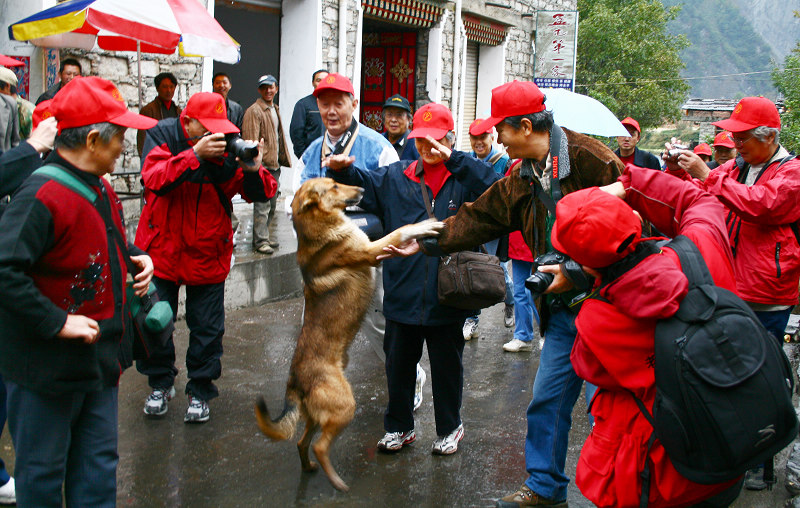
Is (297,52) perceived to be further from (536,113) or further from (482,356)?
(536,113)

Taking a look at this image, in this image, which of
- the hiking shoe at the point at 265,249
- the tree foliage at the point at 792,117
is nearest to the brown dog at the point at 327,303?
the hiking shoe at the point at 265,249

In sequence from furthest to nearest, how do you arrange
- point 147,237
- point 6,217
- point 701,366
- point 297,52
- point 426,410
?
1. point 297,52
2. point 426,410
3. point 147,237
4. point 6,217
5. point 701,366

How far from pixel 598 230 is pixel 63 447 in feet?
7.75

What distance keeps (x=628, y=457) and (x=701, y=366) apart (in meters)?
0.51

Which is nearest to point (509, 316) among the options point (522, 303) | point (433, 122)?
point (522, 303)

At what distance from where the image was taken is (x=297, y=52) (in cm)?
1204

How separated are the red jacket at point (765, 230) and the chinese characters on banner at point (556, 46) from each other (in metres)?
15.3

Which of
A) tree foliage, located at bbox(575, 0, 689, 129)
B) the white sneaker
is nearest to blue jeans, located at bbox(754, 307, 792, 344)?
the white sneaker

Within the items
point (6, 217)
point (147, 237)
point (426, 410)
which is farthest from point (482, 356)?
point (6, 217)

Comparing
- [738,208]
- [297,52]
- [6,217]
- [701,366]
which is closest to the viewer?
[701,366]

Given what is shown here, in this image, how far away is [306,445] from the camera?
14.5 feet

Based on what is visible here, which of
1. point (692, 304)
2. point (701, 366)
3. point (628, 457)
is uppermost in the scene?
point (692, 304)

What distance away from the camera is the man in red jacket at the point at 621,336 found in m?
2.46

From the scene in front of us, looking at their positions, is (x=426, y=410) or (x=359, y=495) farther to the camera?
(x=426, y=410)
